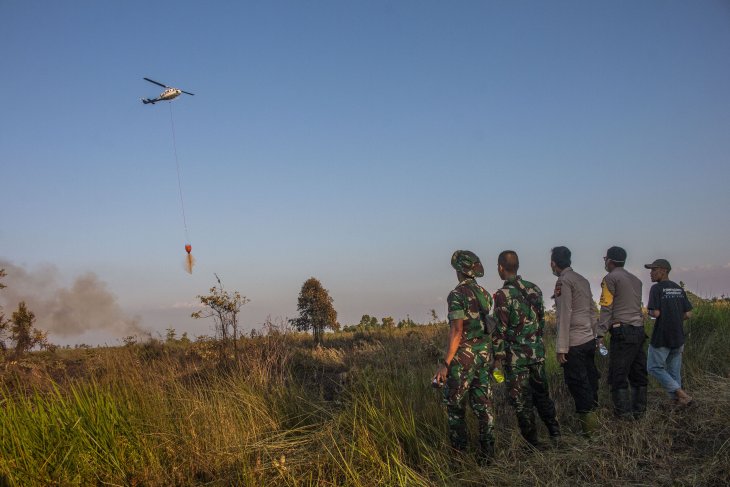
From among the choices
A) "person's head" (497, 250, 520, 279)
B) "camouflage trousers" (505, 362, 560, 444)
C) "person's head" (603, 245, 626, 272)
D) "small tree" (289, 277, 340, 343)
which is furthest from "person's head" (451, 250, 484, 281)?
"small tree" (289, 277, 340, 343)

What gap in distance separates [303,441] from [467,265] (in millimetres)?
3113

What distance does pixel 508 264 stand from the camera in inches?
273

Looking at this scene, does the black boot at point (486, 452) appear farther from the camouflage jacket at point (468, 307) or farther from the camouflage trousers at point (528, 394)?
the camouflage jacket at point (468, 307)

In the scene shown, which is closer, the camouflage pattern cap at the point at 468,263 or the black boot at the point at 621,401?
the camouflage pattern cap at the point at 468,263

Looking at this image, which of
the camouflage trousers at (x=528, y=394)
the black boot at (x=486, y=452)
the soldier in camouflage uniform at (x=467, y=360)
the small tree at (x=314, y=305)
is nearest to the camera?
the soldier in camouflage uniform at (x=467, y=360)

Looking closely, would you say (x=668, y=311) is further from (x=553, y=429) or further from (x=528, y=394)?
(x=528, y=394)

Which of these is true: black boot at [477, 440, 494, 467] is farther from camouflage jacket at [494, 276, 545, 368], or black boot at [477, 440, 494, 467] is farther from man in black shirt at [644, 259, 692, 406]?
man in black shirt at [644, 259, 692, 406]

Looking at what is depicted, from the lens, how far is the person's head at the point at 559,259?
7.58 m

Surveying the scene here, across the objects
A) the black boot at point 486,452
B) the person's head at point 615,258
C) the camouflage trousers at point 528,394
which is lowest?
the black boot at point 486,452

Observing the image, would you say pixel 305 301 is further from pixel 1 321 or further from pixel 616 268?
pixel 616 268

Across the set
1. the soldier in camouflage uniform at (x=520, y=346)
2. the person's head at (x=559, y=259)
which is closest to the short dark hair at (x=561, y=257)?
the person's head at (x=559, y=259)

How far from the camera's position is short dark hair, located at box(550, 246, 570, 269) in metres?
7.58

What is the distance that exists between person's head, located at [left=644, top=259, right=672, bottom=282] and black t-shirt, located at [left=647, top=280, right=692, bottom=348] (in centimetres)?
9

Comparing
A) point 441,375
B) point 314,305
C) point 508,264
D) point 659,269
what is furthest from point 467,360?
point 314,305
